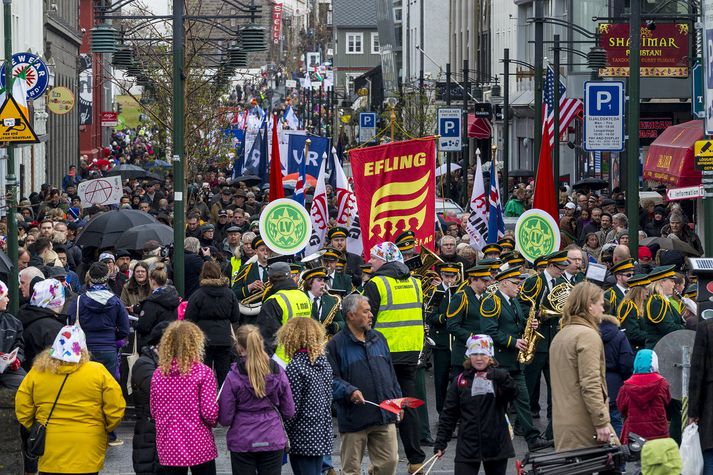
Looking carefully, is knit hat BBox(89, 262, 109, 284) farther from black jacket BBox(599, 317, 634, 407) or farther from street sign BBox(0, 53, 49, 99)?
street sign BBox(0, 53, 49, 99)

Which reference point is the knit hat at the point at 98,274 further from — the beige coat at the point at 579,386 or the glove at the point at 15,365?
the beige coat at the point at 579,386

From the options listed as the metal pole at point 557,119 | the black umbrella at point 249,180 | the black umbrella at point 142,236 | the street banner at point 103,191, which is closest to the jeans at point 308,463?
the black umbrella at point 142,236

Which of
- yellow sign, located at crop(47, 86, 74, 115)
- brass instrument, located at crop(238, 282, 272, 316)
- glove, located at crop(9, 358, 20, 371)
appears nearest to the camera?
glove, located at crop(9, 358, 20, 371)

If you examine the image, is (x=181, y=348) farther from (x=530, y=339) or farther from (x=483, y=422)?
(x=530, y=339)

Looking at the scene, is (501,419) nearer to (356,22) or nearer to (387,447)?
(387,447)

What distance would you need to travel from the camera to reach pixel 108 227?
20.9 meters

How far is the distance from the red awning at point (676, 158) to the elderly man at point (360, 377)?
14346mm

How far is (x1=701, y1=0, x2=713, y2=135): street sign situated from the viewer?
12.3 metres

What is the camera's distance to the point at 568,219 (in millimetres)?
25453

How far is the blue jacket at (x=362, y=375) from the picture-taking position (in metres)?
10.9

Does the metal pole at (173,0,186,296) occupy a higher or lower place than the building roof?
lower

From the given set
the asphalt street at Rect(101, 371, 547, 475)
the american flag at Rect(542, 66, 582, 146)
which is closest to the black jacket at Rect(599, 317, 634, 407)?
the asphalt street at Rect(101, 371, 547, 475)

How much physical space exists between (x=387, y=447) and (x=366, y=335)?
2.67ft

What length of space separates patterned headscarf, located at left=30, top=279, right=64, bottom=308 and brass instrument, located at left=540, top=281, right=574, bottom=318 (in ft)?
15.0
